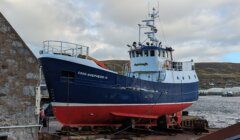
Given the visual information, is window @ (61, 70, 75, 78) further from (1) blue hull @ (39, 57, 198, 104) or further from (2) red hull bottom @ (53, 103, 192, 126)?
(2) red hull bottom @ (53, 103, 192, 126)

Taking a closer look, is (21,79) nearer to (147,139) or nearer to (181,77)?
(147,139)

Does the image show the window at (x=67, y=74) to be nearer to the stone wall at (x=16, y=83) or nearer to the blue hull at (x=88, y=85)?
the blue hull at (x=88, y=85)

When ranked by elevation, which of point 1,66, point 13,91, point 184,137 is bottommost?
point 184,137

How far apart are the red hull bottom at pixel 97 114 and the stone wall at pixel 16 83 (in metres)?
11.5

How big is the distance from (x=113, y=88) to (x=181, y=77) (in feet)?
34.6

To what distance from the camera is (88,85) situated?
22.6 m

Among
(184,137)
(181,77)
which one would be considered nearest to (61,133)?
(184,137)

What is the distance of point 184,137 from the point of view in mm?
21906

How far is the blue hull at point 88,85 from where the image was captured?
21938 millimetres

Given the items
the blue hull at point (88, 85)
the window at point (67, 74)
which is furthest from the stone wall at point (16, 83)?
the window at point (67, 74)

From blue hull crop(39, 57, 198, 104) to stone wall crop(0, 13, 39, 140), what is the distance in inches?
450

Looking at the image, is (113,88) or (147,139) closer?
(147,139)

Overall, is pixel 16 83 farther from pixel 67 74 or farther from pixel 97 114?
pixel 97 114

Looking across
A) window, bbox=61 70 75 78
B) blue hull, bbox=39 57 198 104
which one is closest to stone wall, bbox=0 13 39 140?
blue hull, bbox=39 57 198 104
